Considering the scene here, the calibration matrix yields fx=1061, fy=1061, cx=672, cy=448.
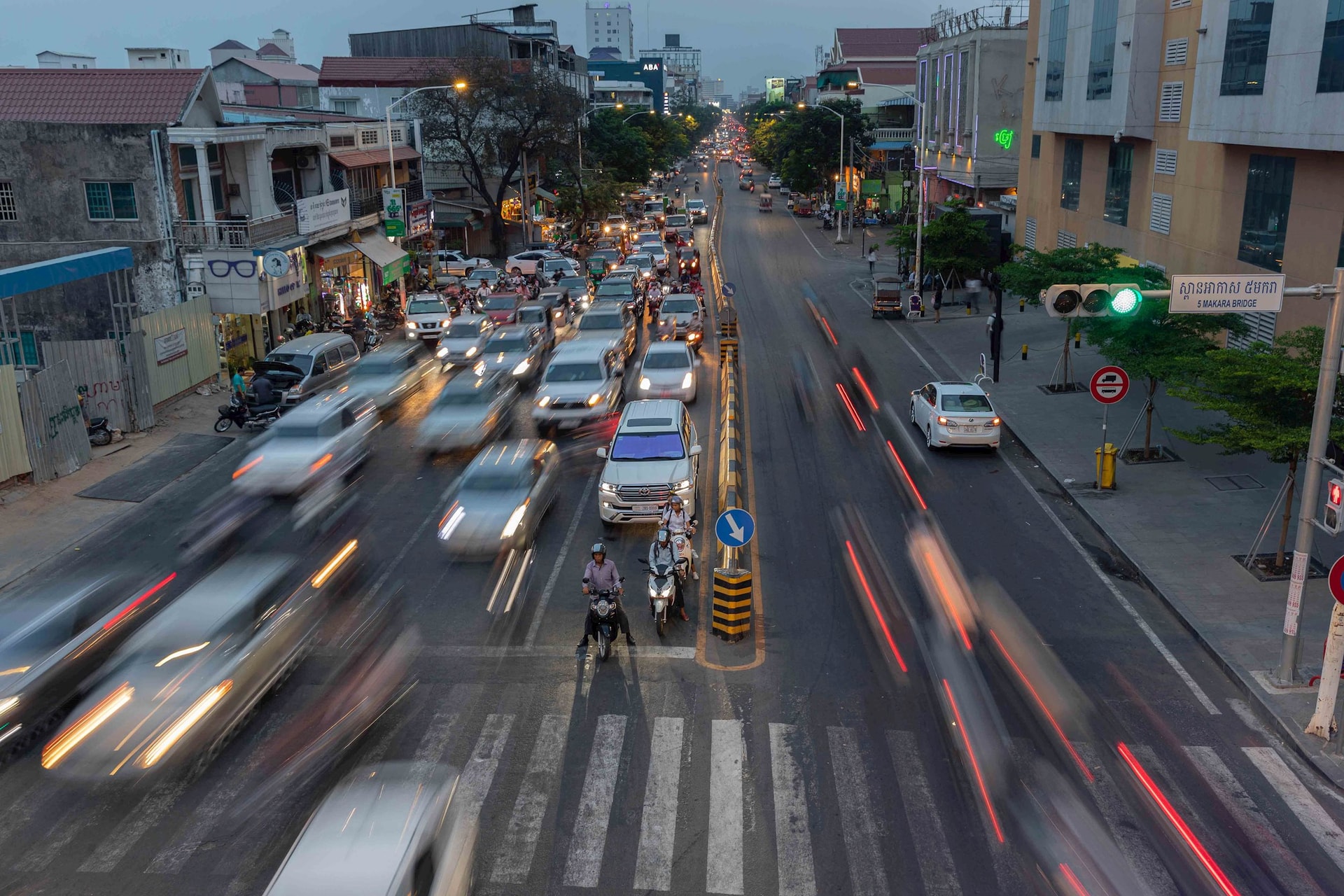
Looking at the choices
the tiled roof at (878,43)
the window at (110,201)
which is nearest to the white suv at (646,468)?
A: the window at (110,201)

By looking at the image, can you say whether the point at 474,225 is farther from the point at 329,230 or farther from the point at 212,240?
the point at 212,240

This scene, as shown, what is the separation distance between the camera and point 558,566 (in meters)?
16.7

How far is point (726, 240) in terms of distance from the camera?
7162 centimetres

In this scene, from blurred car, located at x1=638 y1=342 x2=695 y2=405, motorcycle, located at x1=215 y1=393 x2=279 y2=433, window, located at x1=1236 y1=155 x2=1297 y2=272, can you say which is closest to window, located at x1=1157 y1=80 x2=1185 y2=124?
window, located at x1=1236 y1=155 x2=1297 y2=272

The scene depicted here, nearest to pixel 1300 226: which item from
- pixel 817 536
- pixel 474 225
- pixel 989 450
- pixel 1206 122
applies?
pixel 1206 122

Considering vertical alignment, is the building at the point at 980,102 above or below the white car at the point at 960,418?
A: above

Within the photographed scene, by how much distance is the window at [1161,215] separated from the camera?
106 feet

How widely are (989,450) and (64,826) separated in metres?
18.7

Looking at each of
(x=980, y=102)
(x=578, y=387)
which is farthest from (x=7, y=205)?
(x=980, y=102)

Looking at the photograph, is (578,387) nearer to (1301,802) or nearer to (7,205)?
(1301,802)

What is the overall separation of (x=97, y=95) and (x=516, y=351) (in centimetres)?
1338

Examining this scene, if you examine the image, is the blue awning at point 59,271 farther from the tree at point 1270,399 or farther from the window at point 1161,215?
the window at point 1161,215

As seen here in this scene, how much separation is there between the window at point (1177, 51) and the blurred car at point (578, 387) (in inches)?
761

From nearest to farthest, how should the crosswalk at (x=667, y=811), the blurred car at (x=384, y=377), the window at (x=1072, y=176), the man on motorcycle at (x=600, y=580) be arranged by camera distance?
the crosswalk at (x=667, y=811)
the man on motorcycle at (x=600, y=580)
the blurred car at (x=384, y=377)
the window at (x=1072, y=176)
